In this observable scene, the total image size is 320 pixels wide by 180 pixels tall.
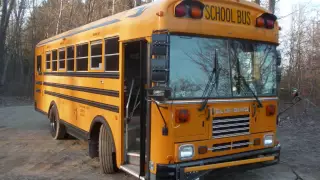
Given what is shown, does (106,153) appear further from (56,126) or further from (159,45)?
(56,126)

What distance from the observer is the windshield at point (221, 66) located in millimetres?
4195

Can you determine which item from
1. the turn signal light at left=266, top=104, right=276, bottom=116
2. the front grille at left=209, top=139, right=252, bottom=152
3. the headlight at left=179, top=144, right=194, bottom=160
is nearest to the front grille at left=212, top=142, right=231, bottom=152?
the front grille at left=209, top=139, right=252, bottom=152

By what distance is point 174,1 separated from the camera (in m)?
4.18

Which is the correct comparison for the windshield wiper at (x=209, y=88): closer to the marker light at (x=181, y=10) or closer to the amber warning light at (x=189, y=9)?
the amber warning light at (x=189, y=9)

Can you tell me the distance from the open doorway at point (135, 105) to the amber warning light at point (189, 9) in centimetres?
69

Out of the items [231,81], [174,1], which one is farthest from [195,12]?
[231,81]

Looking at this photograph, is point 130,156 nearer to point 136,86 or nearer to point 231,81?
point 136,86

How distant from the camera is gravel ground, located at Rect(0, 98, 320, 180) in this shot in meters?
5.89

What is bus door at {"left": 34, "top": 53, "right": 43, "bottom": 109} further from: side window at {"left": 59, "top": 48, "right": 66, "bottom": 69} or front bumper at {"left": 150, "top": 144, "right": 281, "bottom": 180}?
front bumper at {"left": 150, "top": 144, "right": 281, "bottom": 180}

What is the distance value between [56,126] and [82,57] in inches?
110

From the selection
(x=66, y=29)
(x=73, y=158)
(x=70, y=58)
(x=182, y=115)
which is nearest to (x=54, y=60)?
(x=70, y=58)

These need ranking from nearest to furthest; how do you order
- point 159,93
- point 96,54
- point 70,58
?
point 159,93 → point 96,54 → point 70,58

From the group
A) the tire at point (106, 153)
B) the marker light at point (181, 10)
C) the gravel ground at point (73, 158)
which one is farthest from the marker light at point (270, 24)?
the tire at point (106, 153)

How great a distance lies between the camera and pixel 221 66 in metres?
4.51
